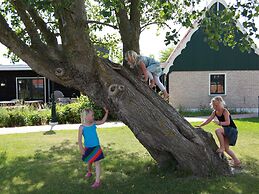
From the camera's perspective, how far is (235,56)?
23.5 meters

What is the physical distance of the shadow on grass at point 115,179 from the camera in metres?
6.09

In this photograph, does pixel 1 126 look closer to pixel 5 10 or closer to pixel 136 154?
pixel 5 10

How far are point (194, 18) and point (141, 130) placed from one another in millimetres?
2585

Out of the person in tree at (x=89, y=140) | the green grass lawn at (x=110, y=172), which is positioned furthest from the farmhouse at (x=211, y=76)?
the person in tree at (x=89, y=140)

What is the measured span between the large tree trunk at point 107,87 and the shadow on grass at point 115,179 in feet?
1.56

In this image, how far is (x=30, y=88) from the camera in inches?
1110

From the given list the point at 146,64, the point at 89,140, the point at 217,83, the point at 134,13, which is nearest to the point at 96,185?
the point at 89,140

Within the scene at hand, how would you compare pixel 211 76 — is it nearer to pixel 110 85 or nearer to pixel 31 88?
pixel 31 88

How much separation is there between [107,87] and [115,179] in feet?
5.60

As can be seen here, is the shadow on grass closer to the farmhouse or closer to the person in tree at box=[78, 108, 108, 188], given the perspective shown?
the person in tree at box=[78, 108, 108, 188]

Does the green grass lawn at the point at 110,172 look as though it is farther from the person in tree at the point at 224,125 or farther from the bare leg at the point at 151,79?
the bare leg at the point at 151,79

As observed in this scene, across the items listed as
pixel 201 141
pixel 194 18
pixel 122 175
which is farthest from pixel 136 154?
pixel 194 18

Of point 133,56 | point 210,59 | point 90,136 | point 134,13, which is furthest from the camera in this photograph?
point 210,59

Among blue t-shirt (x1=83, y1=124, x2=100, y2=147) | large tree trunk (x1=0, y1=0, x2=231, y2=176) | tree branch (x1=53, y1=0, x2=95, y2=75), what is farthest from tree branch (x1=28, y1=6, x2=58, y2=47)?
blue t-shirt (x1=83, y1=124, x2=100, y2=147)
